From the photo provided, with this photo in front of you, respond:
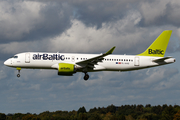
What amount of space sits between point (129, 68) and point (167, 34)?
1167 centimetres

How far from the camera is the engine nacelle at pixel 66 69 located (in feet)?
153

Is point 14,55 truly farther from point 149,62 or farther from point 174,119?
point 174,119

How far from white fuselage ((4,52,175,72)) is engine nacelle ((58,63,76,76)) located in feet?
4.15

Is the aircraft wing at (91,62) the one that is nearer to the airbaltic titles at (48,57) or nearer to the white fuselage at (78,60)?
the white fuselage at (78,60)

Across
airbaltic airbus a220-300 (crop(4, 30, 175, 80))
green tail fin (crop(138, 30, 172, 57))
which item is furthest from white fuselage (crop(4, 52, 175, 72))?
green tail fin (crop(138, 30, 172, 57))

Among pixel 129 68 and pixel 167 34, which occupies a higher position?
pixel 167 34

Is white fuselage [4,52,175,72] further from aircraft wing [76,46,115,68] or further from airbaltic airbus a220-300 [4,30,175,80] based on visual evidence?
aircraft wing [76,46,115,68]

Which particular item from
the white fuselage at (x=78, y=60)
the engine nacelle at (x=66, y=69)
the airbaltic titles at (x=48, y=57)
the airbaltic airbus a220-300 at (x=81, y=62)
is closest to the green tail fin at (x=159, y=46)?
the airbaltic airbus a220-300 at (x=81, y=62)

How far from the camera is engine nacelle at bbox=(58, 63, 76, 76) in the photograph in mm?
46719

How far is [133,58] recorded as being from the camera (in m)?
51.8

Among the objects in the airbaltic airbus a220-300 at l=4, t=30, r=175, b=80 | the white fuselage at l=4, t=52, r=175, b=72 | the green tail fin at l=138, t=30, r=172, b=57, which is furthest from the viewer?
the green tail fin at l=138, t=30, r=172, b=57

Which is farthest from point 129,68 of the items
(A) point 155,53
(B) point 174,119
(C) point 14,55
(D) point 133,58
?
(B) point 174,119

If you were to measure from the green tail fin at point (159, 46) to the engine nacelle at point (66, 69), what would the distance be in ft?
50.6

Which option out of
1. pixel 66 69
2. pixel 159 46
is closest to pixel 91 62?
pixel 66 69
